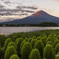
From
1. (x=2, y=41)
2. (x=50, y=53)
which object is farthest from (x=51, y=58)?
(x=2, y=41)

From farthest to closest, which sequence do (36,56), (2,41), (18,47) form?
(2,41) → (18,47) → (36,56)

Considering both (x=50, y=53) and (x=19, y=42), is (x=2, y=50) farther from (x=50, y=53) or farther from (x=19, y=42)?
(x=50, y=53)

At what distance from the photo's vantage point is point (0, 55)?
11062 mm

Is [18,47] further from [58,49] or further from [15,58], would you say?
[15,58]

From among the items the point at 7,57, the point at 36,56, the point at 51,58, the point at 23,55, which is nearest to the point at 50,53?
the point at 51,58

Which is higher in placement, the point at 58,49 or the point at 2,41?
the point at 58,49

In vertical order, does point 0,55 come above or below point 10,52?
below

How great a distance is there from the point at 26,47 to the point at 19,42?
2.86 meters

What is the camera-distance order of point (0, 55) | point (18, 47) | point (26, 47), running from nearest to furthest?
point (26, 47) < point (0, 55) < point (18, 47)

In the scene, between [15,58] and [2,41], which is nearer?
[15,58]

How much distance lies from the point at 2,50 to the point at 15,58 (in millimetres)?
4888

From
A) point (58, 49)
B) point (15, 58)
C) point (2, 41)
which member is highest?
point (15, 58)

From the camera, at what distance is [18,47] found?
494 inches

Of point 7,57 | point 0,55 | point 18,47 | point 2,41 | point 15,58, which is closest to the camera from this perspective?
point 15,58
